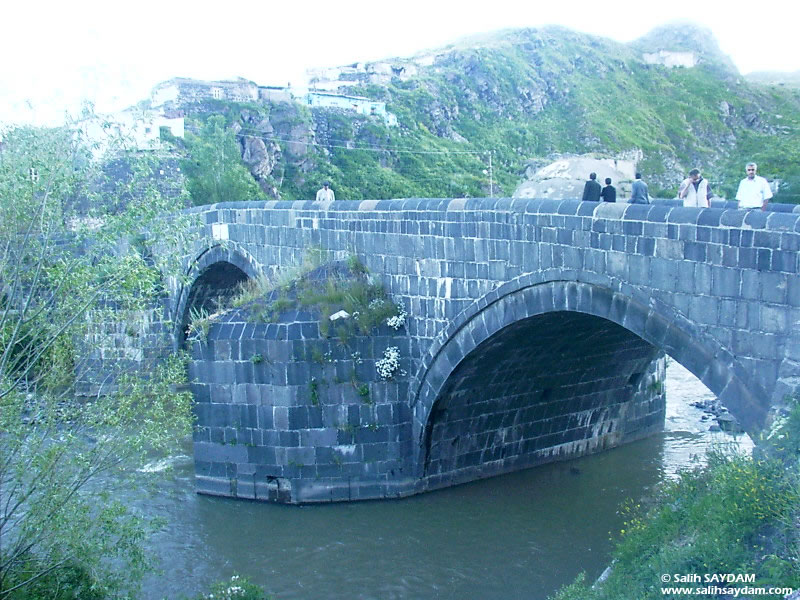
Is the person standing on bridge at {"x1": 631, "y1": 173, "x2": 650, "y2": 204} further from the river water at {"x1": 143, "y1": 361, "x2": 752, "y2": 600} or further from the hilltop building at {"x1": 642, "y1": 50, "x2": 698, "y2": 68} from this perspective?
the hilltop building at {"x1": 642, "y1": 50, "x2": 698, "y2": 68}

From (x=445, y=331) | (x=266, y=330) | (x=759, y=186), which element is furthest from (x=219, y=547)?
(x=759, y=186)

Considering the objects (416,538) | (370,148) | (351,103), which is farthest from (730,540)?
(351,103)

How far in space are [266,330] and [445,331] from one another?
2.63 m

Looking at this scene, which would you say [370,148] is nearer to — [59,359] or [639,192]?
[639,192]

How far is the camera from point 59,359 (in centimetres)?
836

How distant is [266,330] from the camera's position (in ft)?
40.9

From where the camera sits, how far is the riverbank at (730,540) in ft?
18.9

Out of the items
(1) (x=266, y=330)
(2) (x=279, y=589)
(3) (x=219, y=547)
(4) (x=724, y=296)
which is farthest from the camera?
(1) (x=266, y=330)

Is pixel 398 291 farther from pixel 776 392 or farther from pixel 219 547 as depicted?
pixel 776 392

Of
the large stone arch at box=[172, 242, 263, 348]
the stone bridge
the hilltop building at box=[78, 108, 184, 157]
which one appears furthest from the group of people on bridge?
the large stone arch at box=[172, 242, 263, 348]

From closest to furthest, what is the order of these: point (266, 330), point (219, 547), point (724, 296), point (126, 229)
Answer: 1. point (724, 296)
2. point (126, 229)
3. point (219, 547)
4. point (266, 330)

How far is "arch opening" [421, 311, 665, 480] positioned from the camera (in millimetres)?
11844

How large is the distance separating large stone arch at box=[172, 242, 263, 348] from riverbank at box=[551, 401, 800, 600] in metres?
9.86

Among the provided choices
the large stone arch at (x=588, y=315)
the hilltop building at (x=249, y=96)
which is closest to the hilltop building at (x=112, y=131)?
the large stone arch at (x=588, y=315)
